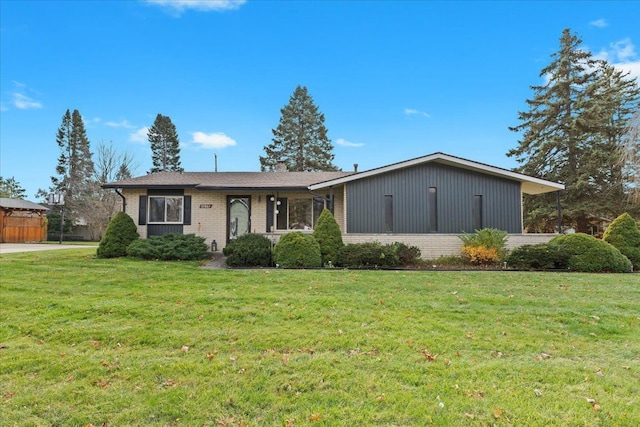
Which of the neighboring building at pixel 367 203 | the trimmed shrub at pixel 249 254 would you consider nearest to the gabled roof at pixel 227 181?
the neighboring building at pixel 367 203

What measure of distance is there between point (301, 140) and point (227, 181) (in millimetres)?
22926

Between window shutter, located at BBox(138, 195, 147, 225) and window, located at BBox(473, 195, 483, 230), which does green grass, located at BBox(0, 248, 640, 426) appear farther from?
window shutter, located at BBox(138, 195, 147, 225)

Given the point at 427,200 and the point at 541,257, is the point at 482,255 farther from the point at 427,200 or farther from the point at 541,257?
the point at 427,200

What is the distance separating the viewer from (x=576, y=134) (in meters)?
20.6

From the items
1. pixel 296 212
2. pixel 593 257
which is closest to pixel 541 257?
pixel 593 257

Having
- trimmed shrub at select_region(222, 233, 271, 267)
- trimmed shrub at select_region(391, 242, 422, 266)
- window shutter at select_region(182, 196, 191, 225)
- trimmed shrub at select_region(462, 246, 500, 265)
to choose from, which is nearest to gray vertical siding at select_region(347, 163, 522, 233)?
trimmed shrub at select_region(391, 242, 422, 266)

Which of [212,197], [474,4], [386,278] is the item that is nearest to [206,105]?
[212,197]

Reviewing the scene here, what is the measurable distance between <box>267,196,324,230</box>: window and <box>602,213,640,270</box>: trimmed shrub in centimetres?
1020

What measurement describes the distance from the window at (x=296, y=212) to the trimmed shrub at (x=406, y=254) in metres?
4.43

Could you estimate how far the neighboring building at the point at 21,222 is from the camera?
2442 cm

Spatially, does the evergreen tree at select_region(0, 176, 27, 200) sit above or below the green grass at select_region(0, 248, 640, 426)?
above

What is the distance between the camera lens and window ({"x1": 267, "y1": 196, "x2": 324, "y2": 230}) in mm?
14742

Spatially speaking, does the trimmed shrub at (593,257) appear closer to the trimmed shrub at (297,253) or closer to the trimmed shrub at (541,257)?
the trimmed shrub at (541,257)

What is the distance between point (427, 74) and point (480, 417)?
16846 millimetres
